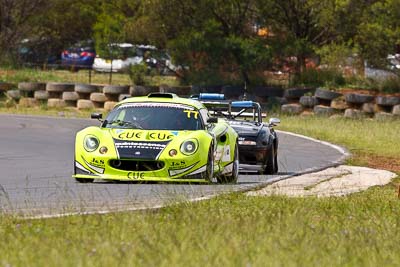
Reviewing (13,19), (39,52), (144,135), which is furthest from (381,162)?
(39,52)

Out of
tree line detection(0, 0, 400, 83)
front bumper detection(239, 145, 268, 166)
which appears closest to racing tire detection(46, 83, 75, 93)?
tree line detection(0, 0, 400, 83)

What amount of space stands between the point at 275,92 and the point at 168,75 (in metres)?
5.12

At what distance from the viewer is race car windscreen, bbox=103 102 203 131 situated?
16.6m

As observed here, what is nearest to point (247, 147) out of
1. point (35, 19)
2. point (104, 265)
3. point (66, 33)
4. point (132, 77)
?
point (104, 265)

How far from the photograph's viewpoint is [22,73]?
43.0 metres

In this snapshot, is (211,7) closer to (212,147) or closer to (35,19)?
(35,19)

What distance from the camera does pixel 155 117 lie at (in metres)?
16.8

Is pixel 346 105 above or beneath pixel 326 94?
beneath

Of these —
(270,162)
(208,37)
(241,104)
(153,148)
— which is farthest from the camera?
(208,37)

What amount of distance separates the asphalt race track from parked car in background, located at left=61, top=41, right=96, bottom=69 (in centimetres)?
2440

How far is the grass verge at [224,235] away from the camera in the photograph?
27.5ft

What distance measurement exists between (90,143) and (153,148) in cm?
91

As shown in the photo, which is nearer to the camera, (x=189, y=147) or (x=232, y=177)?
(x=189, y=147)

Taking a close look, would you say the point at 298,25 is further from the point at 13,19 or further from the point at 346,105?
the point at 13,19
